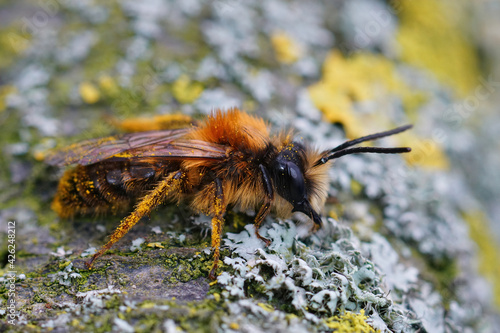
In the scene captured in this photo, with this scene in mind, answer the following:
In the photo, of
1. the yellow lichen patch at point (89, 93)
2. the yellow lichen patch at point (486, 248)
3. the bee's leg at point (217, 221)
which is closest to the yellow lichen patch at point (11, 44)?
the yellow lichen patch at point (89, 93)

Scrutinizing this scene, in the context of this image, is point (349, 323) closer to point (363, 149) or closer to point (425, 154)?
point (363, 149)

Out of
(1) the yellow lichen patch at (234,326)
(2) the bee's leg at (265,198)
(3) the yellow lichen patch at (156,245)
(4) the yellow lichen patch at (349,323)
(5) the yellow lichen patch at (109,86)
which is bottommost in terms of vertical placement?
(1) the yellow lichen patch at (234,326)

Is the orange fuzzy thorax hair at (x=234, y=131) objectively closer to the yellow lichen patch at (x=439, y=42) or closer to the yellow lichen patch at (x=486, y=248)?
the yellow lichen patch at (x=486, y=248)

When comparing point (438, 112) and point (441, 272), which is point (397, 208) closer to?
point (441, 272)

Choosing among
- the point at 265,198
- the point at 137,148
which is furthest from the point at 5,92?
the point at 265,198

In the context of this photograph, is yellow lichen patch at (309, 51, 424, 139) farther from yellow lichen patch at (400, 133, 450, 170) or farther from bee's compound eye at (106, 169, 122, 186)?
bee's compound eye at (106, 169, 122, 186)

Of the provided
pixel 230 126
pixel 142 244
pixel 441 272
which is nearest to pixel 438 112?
pixel 441 272
